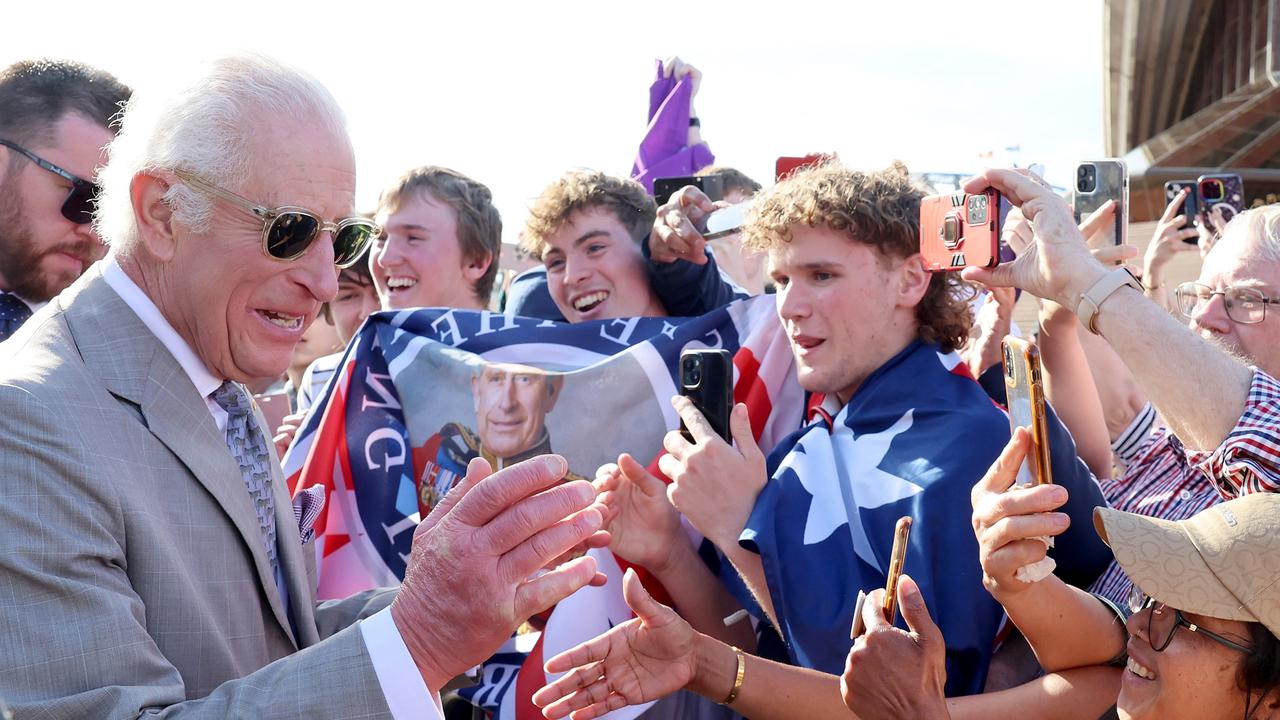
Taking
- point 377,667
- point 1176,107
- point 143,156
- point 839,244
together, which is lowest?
point 1176,107

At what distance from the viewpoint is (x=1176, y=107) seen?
31.8m

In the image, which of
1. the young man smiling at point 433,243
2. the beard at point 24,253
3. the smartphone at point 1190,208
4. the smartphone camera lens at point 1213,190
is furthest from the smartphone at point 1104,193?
the beard at point 24,253

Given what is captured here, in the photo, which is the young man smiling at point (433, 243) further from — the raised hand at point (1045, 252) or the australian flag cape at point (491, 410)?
the raised hand at point (1045, 252)

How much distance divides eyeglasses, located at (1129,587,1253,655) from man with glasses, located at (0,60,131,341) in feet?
9.19

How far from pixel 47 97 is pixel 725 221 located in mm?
2118

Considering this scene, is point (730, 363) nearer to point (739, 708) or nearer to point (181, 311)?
point (739, 708)

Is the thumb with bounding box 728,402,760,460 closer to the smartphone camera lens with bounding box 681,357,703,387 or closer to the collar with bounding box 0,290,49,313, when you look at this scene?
the smartphone camera lens with bounding box 681,357,703,387

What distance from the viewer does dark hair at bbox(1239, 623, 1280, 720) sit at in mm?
1988


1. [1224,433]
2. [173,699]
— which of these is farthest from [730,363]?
[173,699]

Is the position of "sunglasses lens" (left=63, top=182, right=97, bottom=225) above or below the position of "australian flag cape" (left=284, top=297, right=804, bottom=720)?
above

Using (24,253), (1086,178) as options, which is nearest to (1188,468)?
(1086,178)

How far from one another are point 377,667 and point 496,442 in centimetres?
183

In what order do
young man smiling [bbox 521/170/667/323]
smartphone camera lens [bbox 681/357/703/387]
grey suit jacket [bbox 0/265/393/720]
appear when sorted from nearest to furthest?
grey suit jacket [bbox 0/265/393/720] < smartphone camera lens [bbox 681/357/703/387] < young man smiling [bbox 521/170/667/323]

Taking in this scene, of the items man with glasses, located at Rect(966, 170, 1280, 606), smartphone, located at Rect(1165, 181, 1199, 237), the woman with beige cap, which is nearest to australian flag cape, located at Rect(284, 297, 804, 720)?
man with glasses, located at Rect(966, 170, 1280, 606)
